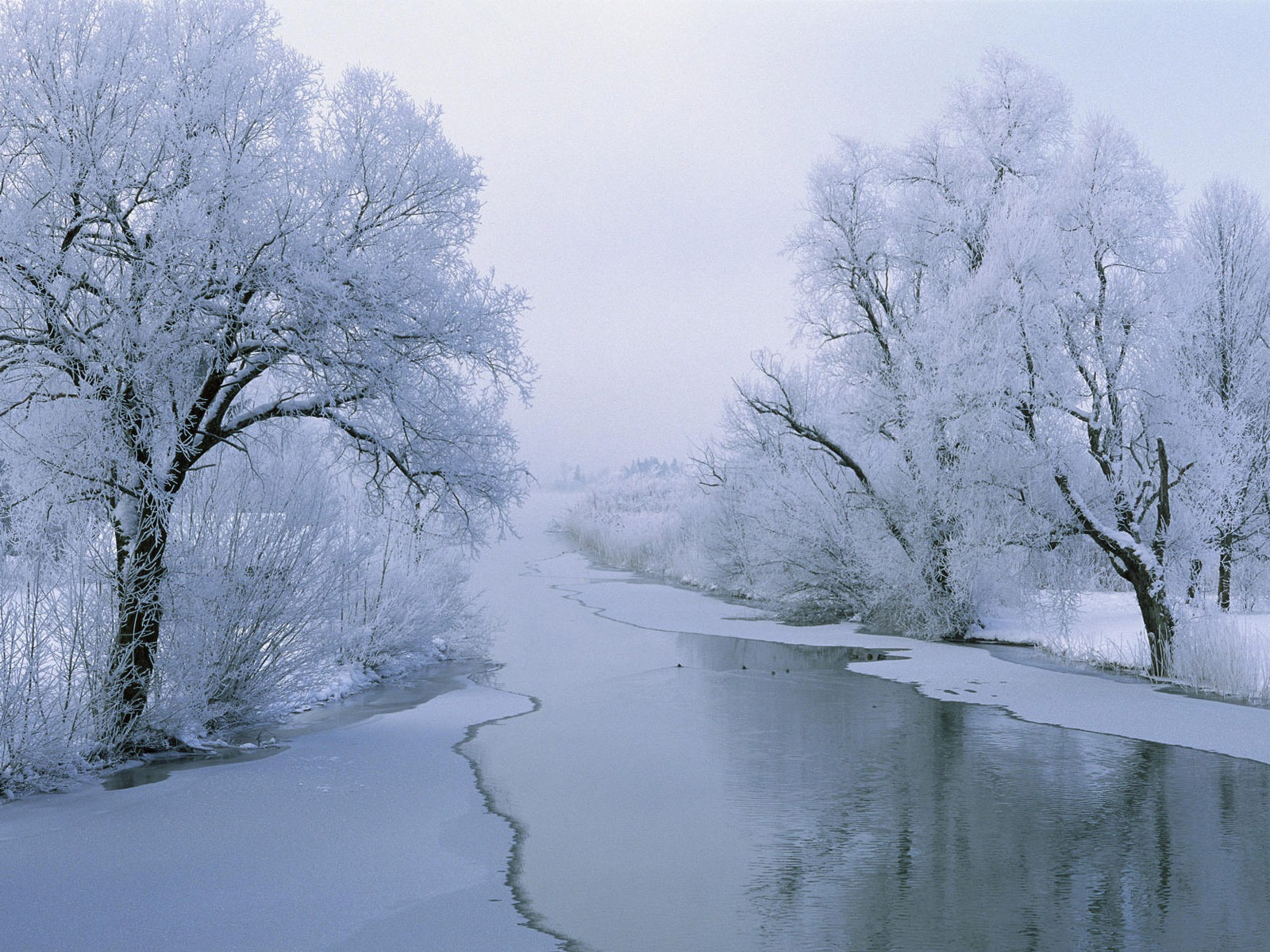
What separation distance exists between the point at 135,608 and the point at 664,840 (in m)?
5.50

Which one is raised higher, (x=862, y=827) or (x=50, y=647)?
(x=50, y=647)

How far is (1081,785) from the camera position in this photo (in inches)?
354

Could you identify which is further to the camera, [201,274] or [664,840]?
[201,274]

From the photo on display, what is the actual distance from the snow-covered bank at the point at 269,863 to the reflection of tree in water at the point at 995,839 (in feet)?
6.50

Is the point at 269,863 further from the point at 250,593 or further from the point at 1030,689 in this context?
the point at 1030,689

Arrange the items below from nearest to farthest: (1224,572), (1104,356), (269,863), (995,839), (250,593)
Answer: (269,863)
(995,839)
(250,593)
(1104,356)
(1224,572)

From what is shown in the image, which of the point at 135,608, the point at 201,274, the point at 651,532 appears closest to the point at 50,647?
the point at 135,608

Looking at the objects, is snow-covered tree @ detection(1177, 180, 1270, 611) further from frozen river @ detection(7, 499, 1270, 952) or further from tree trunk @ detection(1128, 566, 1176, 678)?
frozen river @ detection(7, 499, 1270, 952)

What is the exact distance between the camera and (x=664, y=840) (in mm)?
7574

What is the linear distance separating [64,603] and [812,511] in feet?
55.5

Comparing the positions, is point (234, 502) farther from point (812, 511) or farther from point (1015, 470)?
point (812, 511)

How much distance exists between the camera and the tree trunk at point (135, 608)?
31.3 feet

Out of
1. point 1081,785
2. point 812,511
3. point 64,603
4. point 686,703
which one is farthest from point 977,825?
point 812,511

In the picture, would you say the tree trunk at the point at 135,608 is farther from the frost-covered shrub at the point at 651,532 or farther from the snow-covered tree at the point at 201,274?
the frost-covered shrub at the point at 651,532
